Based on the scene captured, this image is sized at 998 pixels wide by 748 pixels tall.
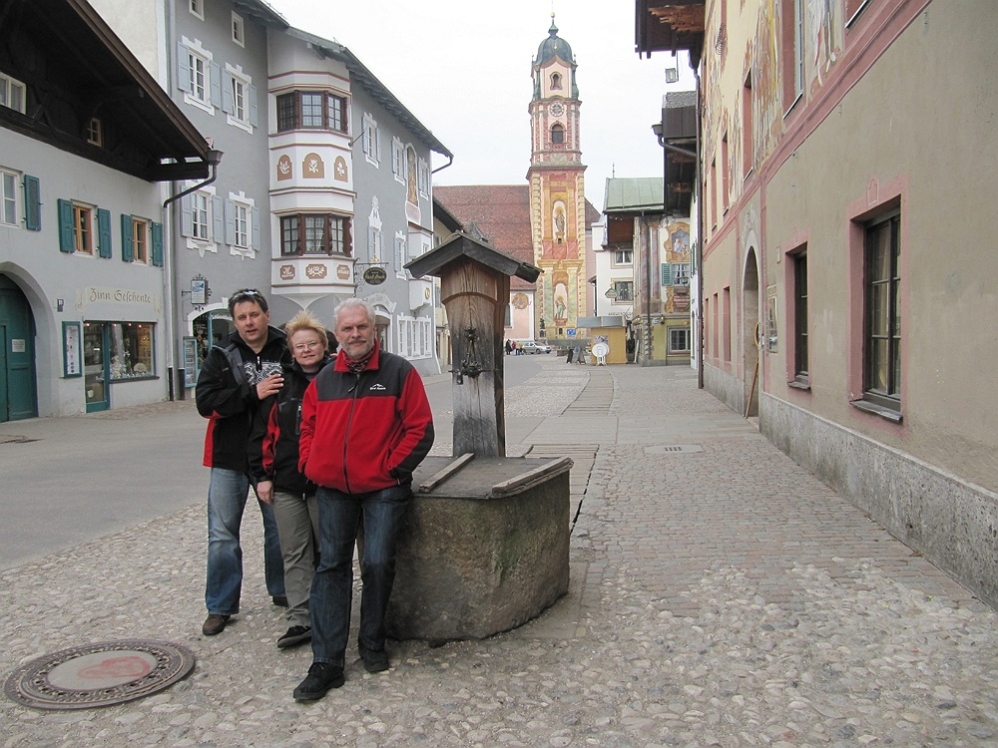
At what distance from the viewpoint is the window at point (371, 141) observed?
3262cm

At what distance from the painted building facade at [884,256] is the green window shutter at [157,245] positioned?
598 inches

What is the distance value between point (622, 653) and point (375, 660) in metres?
1.16

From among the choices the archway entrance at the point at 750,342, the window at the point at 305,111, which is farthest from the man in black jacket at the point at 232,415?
the window at the point at 305,111

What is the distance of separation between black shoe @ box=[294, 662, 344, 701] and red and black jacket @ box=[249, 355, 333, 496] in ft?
2.93

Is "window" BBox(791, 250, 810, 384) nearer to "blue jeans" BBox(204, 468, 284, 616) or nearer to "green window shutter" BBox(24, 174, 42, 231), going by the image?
"blue jeans" BBox(204, 468, 284, 616)

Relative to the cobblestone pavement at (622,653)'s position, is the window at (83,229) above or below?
above

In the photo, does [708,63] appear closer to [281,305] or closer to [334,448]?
[281,305]

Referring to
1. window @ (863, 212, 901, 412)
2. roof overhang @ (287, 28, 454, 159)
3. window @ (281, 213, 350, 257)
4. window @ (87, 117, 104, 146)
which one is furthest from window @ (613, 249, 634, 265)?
window @ (863, 212, 901, 412)

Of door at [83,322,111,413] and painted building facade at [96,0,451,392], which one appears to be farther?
painted building facade at [96,0,451,392]

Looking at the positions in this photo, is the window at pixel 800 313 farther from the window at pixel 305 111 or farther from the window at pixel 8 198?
the window at pixel 305 111

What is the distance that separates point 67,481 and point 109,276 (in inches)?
465

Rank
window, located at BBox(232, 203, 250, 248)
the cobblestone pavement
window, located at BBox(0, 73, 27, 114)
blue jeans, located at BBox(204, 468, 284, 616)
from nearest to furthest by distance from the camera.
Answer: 1. the cobblestone pavement
2. blue jeans, located at BBox(204, 468, 284, 616)
3. window, located at BBox(0, 73, 27, 114)
4. window, located at BBox(232, 203, 250, 248)

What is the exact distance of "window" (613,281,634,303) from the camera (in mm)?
59438

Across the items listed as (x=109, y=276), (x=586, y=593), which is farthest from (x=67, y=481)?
(x=109, y=276)
